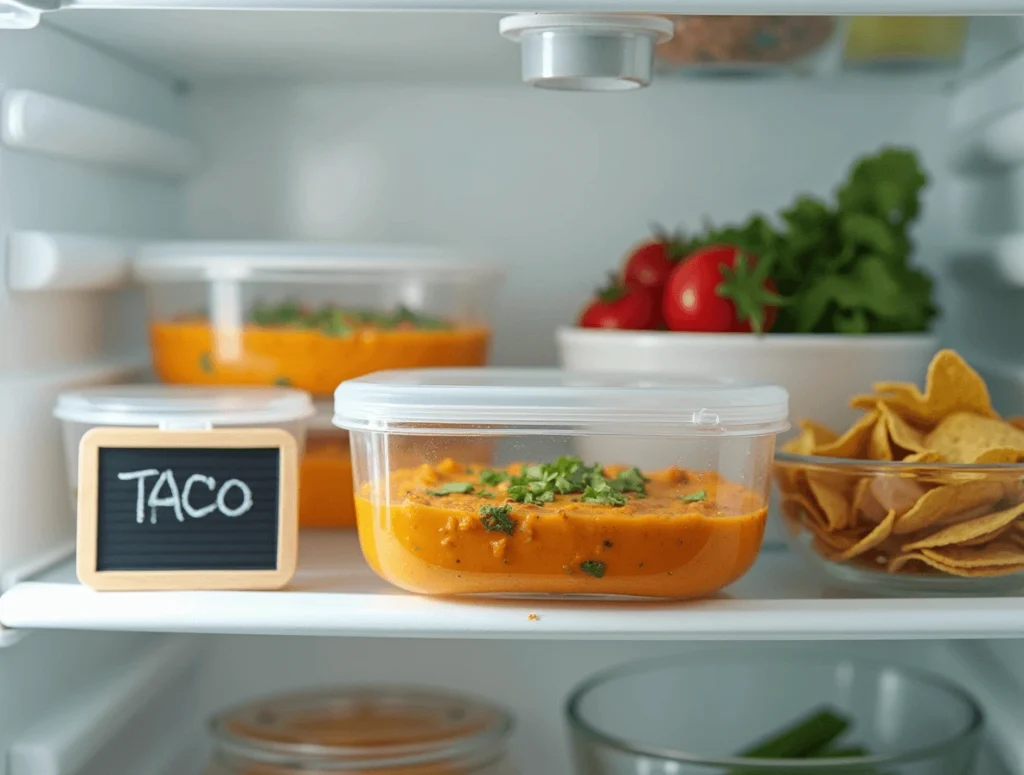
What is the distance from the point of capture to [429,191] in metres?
1.26

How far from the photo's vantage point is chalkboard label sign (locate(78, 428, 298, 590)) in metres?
0.85

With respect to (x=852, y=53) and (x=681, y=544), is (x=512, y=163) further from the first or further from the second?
(x=681, y=544)

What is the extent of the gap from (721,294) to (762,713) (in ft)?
1.69

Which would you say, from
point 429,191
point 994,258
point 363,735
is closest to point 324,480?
point 363,735

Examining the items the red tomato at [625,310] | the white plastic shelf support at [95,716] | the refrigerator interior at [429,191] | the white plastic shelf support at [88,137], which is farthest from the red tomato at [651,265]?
the white plastic shelf support at [95,716]

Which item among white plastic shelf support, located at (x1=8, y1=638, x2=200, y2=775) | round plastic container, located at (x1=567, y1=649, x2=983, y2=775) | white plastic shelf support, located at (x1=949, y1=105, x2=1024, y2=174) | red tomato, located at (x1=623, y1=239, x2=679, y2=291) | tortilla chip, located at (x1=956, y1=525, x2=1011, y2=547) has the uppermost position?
white plastic shelf support, located at (x1=949, y1=105, x2=1024, y2=174)

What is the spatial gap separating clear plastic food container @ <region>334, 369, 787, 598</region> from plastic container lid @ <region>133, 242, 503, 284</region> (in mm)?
202

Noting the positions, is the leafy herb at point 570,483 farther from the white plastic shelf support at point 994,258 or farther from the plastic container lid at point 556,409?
the white plastic shelf support at point 994,258

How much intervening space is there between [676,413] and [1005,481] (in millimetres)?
242

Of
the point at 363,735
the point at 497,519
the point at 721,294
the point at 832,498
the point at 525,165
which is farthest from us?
the point at 525,165

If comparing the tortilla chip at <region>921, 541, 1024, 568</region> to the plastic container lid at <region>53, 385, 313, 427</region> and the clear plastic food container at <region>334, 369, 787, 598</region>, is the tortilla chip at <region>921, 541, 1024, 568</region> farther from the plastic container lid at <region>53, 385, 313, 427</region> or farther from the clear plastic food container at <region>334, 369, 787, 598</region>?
the plastic container lid at <region>53, 385, 313, 427</region>

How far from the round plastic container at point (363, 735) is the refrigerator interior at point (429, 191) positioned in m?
0.08

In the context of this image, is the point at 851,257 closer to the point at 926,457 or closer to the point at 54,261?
the point at 926,457

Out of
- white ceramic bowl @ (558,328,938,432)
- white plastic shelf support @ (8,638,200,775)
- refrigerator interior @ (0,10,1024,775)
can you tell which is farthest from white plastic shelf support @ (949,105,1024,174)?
white plastic shelf support @ (8,638,200,775)
